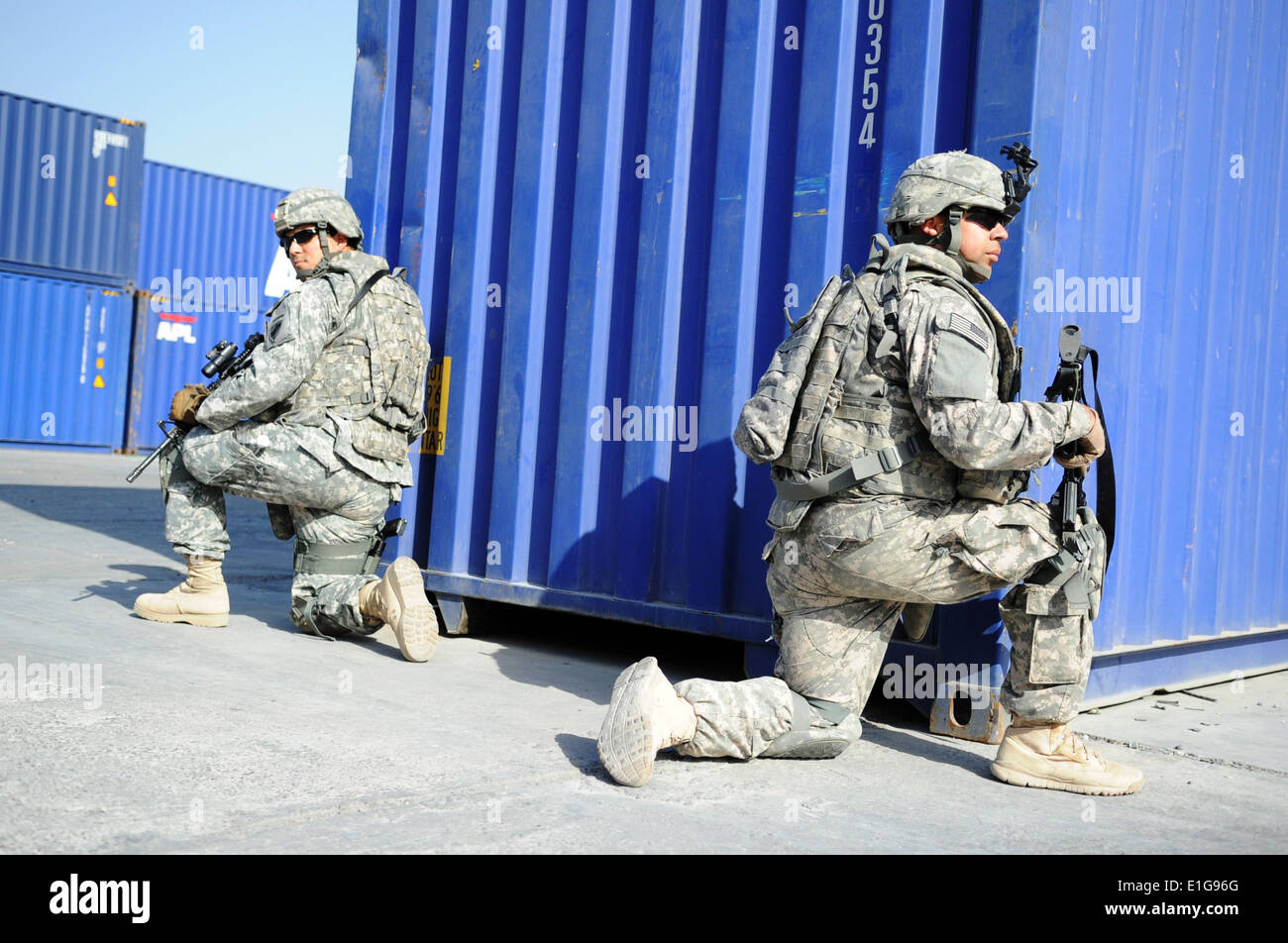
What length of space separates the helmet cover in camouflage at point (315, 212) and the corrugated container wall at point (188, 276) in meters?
14.3

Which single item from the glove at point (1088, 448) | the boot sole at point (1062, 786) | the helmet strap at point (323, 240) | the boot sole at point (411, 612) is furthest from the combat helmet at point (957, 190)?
the helmet strap at point (323, 240)

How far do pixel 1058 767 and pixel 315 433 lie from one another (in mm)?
2858

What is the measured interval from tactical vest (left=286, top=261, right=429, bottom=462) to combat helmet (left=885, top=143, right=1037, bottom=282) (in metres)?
2.18

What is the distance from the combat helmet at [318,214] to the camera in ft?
15.1

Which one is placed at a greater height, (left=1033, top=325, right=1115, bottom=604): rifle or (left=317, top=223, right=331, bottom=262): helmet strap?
(left=317, top=223, right=331, bottom=262): helmet strap

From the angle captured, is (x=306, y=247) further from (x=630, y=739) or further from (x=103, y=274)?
(x=103, y=274)

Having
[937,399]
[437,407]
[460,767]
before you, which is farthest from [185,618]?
[937,399]

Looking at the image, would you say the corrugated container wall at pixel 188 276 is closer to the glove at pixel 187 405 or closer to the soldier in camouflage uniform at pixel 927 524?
the glove at pixel 187 405

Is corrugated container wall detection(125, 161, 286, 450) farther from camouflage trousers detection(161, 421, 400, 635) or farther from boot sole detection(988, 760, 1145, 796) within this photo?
boot sole detection(988, 760, 1145, 796)

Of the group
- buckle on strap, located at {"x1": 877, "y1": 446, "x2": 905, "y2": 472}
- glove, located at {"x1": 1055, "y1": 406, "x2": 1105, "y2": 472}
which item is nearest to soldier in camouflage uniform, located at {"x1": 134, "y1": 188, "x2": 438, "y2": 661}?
buckle on strap, located at {"x1": 877, "y1": 446, "x2": 905, "y2": 472}

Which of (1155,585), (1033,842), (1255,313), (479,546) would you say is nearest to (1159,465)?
(1155,585)

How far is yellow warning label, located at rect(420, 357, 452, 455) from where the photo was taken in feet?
16.7

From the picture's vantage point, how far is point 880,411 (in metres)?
3.11
